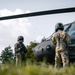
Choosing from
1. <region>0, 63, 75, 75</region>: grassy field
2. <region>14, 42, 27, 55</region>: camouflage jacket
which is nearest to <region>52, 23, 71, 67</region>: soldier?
<region>14, 42, 27, 55</region>: camouflage jacket

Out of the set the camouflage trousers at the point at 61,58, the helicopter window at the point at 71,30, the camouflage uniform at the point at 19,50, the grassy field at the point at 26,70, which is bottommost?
the grassy field at the point at 26,70

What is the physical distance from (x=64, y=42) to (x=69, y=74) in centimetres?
523

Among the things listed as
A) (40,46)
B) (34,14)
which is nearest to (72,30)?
(40,46)

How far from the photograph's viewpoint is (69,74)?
2.31 metres

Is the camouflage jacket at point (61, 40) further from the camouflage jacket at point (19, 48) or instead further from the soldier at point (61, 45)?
the camouflage jacket at point (19, 48)

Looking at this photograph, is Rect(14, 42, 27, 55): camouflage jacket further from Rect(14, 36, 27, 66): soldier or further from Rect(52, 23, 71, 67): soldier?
Rect(52, 23, 71, 67): soldier

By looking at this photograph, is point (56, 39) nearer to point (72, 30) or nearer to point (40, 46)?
point (40, 46)

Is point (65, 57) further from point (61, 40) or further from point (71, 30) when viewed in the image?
point (71, 30)

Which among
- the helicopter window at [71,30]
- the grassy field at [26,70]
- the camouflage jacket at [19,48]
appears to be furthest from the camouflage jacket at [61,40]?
the grassy field at [26,70]

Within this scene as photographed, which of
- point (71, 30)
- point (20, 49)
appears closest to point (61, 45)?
point (71, 30)

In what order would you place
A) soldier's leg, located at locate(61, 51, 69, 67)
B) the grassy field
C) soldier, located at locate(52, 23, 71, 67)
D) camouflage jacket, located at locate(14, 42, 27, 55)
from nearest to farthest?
the grassy field, soldier's leg, located at locate(61, 51, 69, 67), soldier, located at locate(52, 23, 71, 67), camouflage jacket, located at locate(14, 42, 27, 55)

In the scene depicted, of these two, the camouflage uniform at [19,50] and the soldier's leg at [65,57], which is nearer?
the soldier's leg at [65,57]

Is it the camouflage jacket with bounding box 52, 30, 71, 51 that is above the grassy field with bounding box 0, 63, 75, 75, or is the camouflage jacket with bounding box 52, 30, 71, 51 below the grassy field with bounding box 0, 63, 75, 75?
above

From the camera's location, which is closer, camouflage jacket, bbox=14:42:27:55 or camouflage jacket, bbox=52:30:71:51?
camouflage jacket, bbox=52:30:71:51
